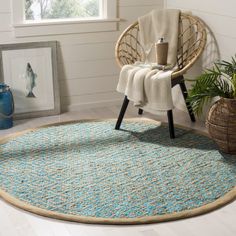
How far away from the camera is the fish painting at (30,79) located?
4.23m

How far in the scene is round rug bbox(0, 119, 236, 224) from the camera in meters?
2.75

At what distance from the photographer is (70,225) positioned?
2613 mm

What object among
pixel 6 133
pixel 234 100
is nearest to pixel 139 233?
pixel 234 100

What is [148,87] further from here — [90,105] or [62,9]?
[62,9]

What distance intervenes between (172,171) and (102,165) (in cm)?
42

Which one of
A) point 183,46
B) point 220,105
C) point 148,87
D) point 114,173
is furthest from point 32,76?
point 220,105

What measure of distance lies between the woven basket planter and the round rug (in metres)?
0.08

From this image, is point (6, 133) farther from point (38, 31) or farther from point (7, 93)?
point (38, 31)

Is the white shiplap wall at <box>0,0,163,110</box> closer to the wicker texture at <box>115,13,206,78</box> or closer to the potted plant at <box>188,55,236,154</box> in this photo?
the wicker texture at <box>115,13,206,78</box>

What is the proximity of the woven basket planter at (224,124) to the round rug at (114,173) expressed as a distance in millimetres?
85

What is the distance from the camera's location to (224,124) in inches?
132

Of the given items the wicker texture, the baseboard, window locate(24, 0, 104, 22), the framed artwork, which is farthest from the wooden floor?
window locate(24, 0, 104, 22)

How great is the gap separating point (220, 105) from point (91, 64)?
4.70 ft

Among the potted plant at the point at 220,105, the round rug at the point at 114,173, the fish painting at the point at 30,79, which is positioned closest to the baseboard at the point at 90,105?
the fish painting at the point at 30,79
